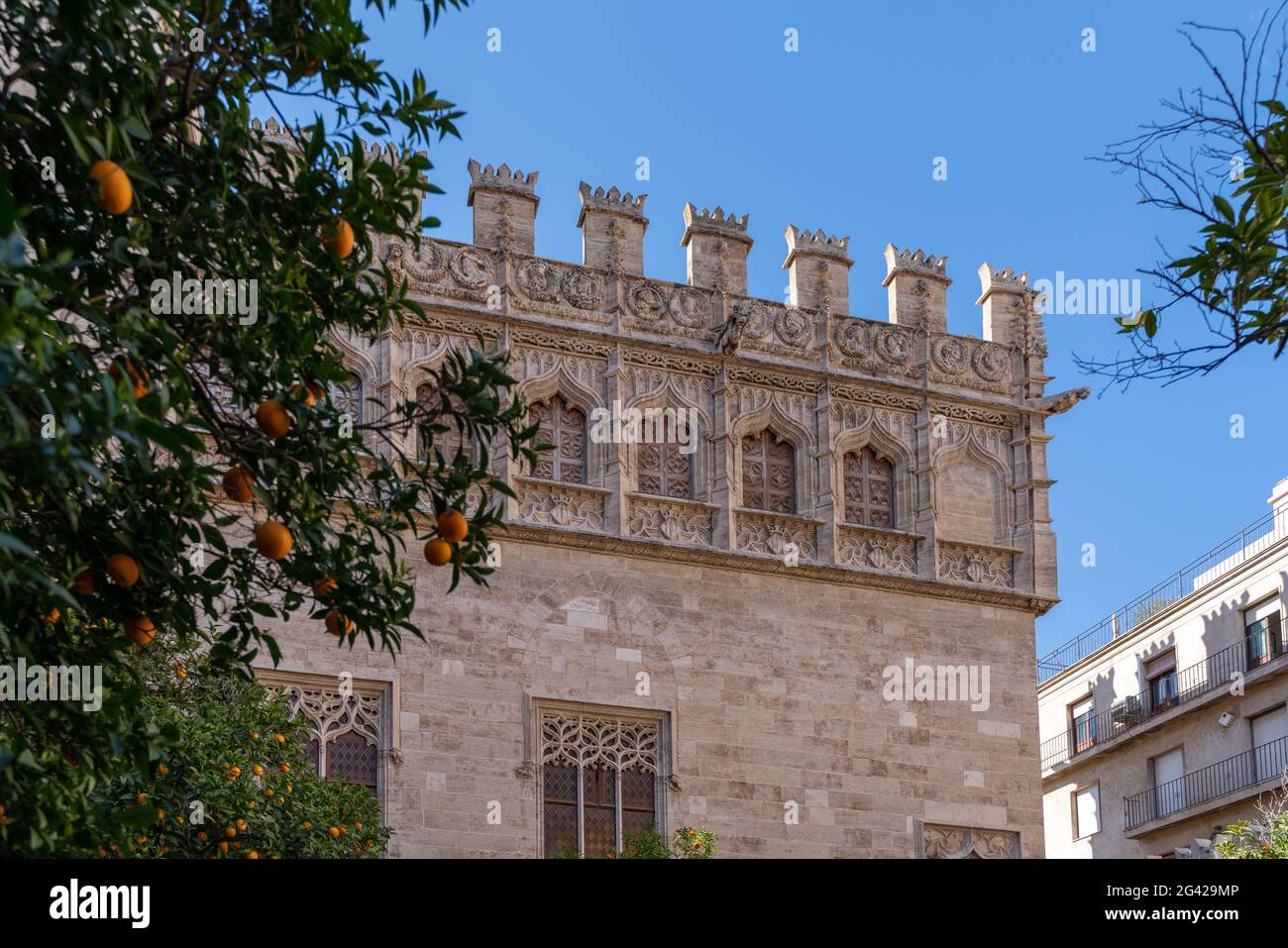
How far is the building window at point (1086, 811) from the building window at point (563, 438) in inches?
679

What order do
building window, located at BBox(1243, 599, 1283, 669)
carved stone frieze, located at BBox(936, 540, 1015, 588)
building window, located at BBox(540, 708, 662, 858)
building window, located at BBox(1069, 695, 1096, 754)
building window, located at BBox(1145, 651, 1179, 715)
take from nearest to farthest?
building window, located at BBox(540, 708, 662, 858)
carved stone frieze, located at BBox(936, 540, 1015, 588)
building window, located at BBox(1243, 599, 1283, 669)
building window, located at BBox(1145, 651, 1179, 715)
building window, located at BBox(1069, 695, 1096, 754)

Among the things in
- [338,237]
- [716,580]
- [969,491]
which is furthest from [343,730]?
[338,237]

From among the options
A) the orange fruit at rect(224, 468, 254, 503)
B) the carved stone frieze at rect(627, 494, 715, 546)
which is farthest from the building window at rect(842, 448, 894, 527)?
the orange fruit at rect(224, 468, 254, 503)

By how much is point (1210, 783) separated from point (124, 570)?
2740cm

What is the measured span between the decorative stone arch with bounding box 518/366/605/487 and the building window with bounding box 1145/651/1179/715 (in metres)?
15.5

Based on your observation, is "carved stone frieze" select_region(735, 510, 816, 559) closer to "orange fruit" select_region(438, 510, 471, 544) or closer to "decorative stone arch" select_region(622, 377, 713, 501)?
"decorative stone arch" select_region(622, 377, 713, 501)

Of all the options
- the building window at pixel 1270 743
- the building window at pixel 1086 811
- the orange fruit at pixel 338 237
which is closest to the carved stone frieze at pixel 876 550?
the building window at pixel 1270 743

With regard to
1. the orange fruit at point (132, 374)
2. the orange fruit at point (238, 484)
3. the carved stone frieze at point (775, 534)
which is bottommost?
the orange fruit at point (238, 484)

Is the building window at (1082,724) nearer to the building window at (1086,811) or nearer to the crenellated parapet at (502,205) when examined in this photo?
the building window at (1086,811)

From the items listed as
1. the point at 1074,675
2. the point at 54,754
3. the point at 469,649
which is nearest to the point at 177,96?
the point at 54,754

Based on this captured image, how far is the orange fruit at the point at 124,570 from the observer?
6.71 meters

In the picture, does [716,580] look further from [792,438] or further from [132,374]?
[132,374]

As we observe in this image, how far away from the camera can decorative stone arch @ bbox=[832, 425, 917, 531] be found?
74.3 feet

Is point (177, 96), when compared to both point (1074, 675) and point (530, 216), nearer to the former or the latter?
point (530, 216)
